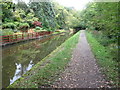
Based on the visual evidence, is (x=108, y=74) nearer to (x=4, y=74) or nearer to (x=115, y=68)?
(x=115, y=68)

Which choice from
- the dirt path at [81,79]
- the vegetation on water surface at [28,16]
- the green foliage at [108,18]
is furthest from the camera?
the vegetation on water surface at [28,16]

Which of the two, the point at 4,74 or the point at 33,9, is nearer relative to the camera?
the point at 4,74

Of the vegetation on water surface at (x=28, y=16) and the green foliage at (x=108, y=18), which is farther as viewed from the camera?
the vegetation on water surface at (x=28, y=16)

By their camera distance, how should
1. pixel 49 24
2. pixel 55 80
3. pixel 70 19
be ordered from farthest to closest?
pixel 70 19, pixel 49 24, pixel 55 80

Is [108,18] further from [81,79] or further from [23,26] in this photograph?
[23,26]

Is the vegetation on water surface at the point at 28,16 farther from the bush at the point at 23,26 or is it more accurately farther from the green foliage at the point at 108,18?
the green foliage at the point at 108,18

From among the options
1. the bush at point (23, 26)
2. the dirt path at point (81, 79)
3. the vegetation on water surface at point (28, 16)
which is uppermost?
the vegetation on water surface at point (28, 16)

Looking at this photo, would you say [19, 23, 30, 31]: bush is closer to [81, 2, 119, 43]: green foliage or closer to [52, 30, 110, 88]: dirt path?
[81, 2, 119, 43]: green foliage

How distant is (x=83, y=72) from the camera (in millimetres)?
5379

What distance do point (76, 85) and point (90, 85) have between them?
48cm

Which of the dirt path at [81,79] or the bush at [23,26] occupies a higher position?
the bush at [23,26]

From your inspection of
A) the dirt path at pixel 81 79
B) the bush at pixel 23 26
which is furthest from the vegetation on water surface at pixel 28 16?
the dirt path at pixel 81 79

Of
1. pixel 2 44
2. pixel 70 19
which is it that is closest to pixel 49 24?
pixel 70 19

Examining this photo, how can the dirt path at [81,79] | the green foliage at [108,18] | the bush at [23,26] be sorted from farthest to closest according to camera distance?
1. the bush at [23,26]
2. the green foliage at [108,18]
3. the dirt path at [81,79]
